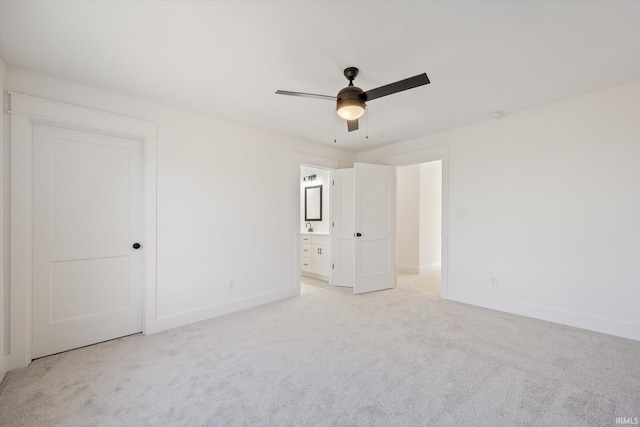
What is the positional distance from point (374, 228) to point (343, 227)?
542 millimetres

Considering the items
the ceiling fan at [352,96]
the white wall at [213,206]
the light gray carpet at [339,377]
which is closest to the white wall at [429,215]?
the light gray carpet at [339,377]

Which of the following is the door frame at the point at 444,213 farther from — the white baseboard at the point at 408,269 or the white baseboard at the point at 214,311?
the white baseboard at the point at 214,311

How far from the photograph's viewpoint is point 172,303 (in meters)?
3.10

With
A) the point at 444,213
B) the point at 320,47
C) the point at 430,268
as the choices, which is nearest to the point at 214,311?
the point at 320,47

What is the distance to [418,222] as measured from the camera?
6051mm

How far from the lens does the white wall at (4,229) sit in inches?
84.2

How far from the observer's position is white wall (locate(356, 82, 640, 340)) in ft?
9.10

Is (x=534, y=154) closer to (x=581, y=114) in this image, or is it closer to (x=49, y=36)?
(x=581, y=114)

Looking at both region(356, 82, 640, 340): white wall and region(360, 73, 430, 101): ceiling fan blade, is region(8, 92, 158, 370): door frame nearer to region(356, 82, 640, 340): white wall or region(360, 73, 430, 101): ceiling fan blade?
region(360, 73, 430, 101): ceiling fan blade

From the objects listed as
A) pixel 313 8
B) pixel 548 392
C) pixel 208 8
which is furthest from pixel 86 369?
pixel 548 392

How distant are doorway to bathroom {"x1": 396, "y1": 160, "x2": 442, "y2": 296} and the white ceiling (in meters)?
3.18

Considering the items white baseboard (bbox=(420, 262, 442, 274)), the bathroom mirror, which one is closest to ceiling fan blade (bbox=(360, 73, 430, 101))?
the bathroom mirror

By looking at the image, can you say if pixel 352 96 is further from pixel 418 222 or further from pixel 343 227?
pixel 418 222

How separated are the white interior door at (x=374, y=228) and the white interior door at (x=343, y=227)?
235 mm
